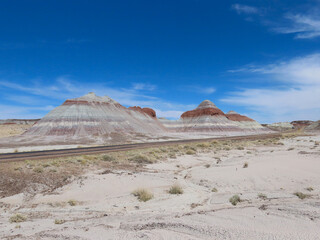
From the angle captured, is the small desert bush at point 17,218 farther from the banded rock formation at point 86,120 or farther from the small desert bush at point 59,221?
the banded rock formation at point 86,120

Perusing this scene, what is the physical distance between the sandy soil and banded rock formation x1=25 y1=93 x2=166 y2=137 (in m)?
54.4

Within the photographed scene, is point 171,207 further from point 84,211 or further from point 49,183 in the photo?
point 49,183

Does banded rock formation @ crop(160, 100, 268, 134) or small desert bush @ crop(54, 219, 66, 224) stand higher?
banded rock formation @ crop(160, 100, 268, 134)

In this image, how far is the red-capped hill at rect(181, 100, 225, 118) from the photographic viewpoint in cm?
11638

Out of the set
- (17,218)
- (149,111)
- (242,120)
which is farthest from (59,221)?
(242,120)

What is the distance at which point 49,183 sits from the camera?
40.4ft

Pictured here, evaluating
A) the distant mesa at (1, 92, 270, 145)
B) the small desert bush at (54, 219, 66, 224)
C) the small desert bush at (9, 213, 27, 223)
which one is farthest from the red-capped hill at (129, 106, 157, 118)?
the small desert bush at (54, 219, 66, 224)

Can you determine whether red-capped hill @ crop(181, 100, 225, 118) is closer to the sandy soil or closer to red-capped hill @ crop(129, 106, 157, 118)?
red-capped hill @ crop(129, 106, 157, 118)

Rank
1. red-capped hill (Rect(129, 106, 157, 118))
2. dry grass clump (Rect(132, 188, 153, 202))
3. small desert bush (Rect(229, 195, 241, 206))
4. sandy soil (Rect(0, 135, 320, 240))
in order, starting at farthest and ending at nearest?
red-capped hill (Rect(129, 106, 157, 118)), dry grass clump (Rect(132, 188, 153, 202)), small desert bush (Rect(229, 195, 241, 206)), sandy soil (Rect(0, 135, 320, 240))

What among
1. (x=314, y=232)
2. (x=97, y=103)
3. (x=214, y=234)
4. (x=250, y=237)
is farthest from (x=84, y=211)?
(x=97, y=103)

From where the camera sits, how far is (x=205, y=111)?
4638 inches

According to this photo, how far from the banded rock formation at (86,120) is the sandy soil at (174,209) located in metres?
54.4

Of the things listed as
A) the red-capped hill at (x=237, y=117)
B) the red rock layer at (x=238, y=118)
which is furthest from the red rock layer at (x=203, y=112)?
the red-capped hill at (x=237, y=117)

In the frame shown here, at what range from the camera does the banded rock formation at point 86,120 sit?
216 ft
